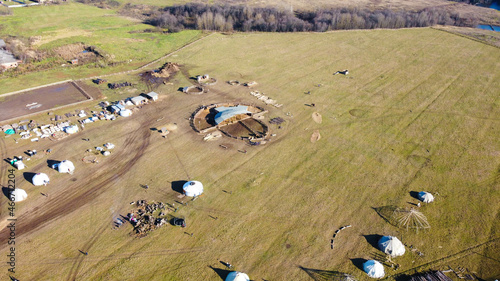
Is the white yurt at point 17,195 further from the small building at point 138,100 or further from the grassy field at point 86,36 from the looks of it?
the grassy field at point 86,36

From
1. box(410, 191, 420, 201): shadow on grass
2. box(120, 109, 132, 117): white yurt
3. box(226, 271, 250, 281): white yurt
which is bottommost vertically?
box(226, 271, 250, 281): white yurt

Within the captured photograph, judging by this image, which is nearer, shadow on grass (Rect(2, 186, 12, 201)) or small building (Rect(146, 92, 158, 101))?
shadow on grass (Rect(2, 186, 12, 201))

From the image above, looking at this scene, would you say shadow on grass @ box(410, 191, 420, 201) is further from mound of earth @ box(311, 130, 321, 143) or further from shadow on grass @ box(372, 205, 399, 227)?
mound of earth @ box(311, 130, 321, 143)

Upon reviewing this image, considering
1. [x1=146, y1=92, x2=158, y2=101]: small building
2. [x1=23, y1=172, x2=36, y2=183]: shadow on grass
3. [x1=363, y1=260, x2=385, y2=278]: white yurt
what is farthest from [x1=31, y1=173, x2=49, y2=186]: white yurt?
[x1=363, y1=260, x2=385, y2=278]: white yurt

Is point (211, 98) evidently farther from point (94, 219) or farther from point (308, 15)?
point (308, 15)

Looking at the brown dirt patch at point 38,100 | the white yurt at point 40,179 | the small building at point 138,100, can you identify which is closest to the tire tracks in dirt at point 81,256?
the white yurt at point 40,179

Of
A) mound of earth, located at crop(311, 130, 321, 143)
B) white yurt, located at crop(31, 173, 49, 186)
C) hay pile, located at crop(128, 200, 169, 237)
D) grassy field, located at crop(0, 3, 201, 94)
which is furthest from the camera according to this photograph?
grassy field, located at crop(0, 3, 201, 94)

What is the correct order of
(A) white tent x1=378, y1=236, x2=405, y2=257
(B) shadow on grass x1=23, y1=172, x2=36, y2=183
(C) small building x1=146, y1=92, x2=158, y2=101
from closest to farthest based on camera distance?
(A) white tent x1=378, y1=236, x2=405, y2=257
(B) shadow on grass x1=23, y1=172, x2=36, y2=183
(C) small building x1=146, y1=92, x2=158, y2=101

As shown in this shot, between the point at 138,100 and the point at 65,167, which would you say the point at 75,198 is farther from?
the point at 138,100

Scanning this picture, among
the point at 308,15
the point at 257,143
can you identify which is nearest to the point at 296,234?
the point at 257,143
